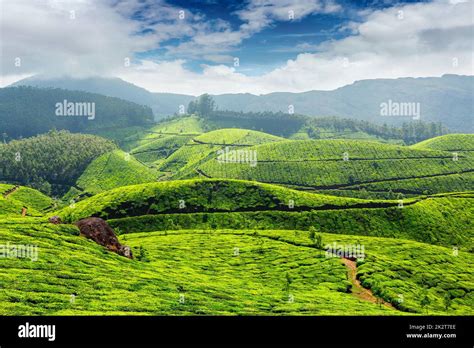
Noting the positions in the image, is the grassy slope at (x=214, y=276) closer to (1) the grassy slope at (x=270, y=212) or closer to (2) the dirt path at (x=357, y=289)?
(2) the dirt path at (x=357, y=289)

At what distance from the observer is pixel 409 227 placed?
502 ft

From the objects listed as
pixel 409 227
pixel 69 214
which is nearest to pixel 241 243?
pixel 409 227

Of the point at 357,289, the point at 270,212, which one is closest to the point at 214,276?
the point at 357,289

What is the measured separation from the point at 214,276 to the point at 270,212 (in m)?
87.4

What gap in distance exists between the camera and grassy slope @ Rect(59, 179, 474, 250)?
151m

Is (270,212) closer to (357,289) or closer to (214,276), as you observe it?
(214,276)

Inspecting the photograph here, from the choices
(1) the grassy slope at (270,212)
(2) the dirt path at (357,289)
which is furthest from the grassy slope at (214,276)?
(1) the grassy slope at (270,212)

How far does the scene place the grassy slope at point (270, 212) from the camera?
5945 inches

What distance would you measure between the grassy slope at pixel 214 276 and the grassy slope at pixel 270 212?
90.2 ft

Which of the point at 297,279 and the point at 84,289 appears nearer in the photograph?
the point at 84,289
